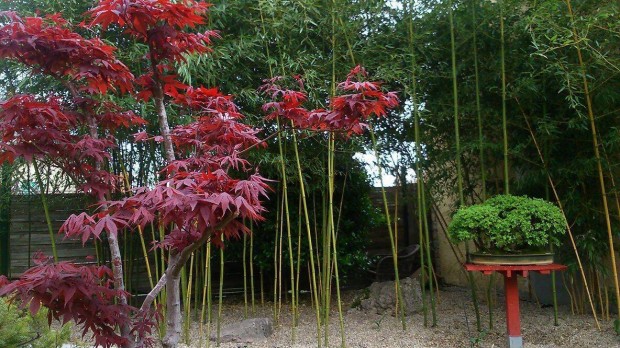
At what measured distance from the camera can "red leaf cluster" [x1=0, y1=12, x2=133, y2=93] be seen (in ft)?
6.95

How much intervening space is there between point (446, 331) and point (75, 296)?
8.83 feet

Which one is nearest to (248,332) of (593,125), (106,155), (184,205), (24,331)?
(24,331)

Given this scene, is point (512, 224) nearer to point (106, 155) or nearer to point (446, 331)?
point (446, 331)

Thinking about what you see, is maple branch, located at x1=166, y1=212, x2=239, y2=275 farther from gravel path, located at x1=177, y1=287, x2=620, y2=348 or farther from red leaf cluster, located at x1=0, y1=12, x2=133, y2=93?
gravel path, located at x1=177, y1=287, x2=620, y2=348

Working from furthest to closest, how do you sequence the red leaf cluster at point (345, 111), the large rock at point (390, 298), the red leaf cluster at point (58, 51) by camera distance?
1. the large rock at point (390, 298)
2. the red leaf cluster at point (345, 111)
3. the red leaf cluster at point (58, 51)

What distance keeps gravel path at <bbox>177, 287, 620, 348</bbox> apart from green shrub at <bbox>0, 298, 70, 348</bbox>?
112 centimetres

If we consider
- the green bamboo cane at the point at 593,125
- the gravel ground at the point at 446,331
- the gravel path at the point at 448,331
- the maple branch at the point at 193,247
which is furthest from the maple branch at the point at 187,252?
the green bamboo cane at the point at 593,125

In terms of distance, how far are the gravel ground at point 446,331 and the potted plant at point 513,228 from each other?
74 centimetres

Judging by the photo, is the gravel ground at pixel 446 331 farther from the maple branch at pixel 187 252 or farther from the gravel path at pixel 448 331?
the maple branch at pixel 187 252

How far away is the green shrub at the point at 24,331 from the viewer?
2.52 meters

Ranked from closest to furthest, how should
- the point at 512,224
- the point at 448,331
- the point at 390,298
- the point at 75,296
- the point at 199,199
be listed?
1. the point at 199,199
2. the point at 75,296
3. the point at 512,224
4. the point at 448,331
5. the point at 390,298

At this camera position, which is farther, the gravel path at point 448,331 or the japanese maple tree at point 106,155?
the gravel path at point 448,331

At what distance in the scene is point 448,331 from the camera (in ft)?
13.1

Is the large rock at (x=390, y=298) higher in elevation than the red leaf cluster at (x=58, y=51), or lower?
lower
